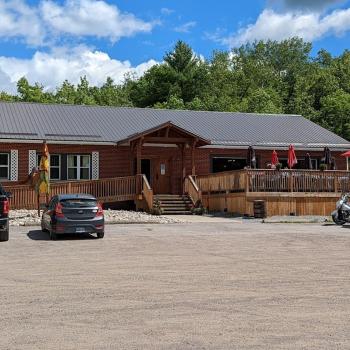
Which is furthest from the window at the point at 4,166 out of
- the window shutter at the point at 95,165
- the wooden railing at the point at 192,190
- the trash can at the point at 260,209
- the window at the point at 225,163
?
the trash can at the point at 260,209

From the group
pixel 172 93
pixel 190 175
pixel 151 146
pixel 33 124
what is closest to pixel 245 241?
pixel 190 175

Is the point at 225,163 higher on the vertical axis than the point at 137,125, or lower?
lower

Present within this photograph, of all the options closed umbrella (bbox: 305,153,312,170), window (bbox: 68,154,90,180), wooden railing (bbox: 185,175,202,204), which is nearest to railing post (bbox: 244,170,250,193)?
wooden railing (bbox: 185,175,202,204)

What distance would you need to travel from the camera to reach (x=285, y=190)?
91.2ft

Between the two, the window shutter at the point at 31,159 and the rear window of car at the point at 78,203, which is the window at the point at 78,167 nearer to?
the window shutter at the point at 31,159

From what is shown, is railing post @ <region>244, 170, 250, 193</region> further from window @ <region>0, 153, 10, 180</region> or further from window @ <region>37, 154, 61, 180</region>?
window @ <region>0, 153, 10, 180</region>

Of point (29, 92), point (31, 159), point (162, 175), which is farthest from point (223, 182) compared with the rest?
point (29, 92)

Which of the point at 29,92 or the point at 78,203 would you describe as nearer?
the point at 78,203

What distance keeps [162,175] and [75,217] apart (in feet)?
49.7

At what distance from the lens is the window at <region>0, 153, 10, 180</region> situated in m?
31.1

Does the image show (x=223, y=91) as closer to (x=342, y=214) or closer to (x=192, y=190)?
(x=192, y=190)

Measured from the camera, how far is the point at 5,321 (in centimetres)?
740

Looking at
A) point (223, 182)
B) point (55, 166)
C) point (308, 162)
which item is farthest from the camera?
point (308, 162)

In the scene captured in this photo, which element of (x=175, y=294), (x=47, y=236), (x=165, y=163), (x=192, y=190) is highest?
(x=165, y=163)
